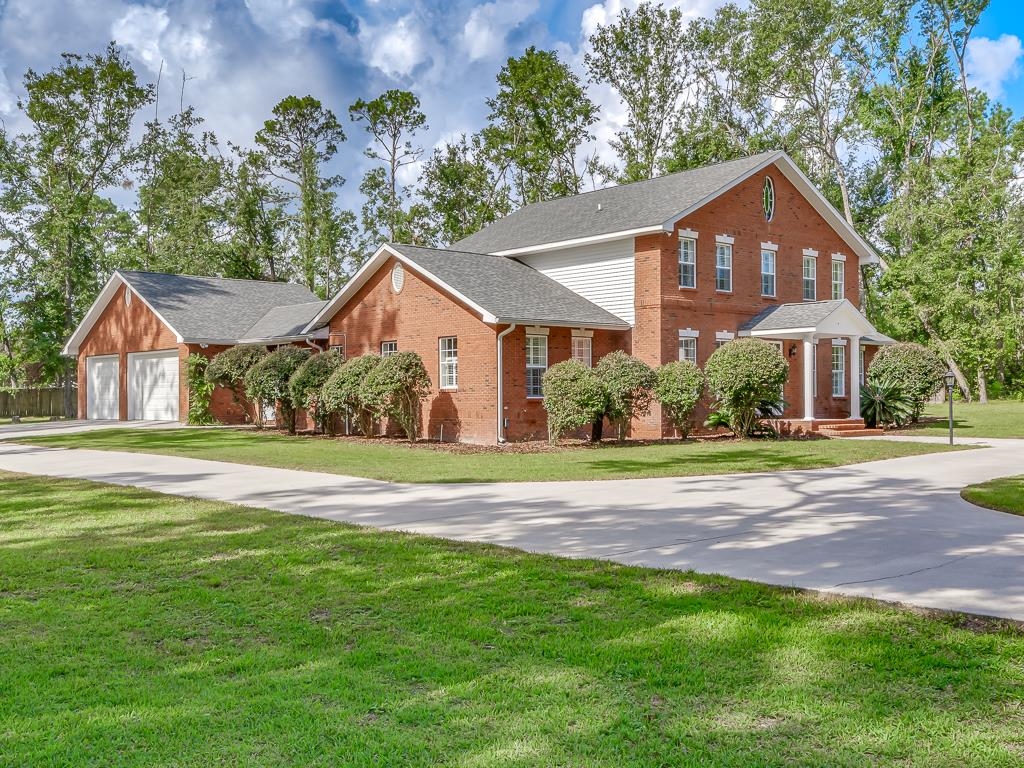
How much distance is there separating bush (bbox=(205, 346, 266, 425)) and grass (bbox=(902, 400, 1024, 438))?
65.5ft

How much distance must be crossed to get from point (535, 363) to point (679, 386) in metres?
3.75

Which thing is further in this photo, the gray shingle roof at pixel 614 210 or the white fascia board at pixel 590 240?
the gray shingle roof at pixel 614 210

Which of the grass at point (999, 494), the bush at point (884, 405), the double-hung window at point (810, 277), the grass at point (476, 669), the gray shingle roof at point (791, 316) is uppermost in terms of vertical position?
the double-hung window at point (810, 277)

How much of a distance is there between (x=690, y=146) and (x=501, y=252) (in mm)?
19743

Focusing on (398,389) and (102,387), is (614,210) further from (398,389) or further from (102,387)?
(102,387)

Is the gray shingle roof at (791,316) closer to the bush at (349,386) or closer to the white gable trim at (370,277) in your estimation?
the white gable trim at (370,277)

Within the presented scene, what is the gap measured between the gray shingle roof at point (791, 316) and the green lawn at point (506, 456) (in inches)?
166

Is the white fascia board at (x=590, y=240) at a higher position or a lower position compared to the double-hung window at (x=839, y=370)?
higher

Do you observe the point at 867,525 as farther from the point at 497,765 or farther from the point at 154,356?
the point at 154,356

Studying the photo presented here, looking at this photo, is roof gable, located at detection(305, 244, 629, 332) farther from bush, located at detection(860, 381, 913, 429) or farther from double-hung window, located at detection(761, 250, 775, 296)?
bush, located at detection(860, 381, 913, 429)

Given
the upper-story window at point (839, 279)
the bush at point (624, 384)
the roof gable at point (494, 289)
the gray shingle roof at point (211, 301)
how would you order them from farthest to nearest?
the gray shingle roof at point (211, 301) → the upper-story window at point (839, 279) → the roof gable at point (494, 289) → the bush at point (624, 384)

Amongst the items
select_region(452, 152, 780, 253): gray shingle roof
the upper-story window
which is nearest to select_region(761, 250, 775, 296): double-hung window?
select_region(452, 152, 780, 253): gray shingle roof

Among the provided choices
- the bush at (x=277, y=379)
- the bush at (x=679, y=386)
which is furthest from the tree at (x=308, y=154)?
the bush at (x=679, y=386)

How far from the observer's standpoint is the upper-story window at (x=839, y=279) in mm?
28812
